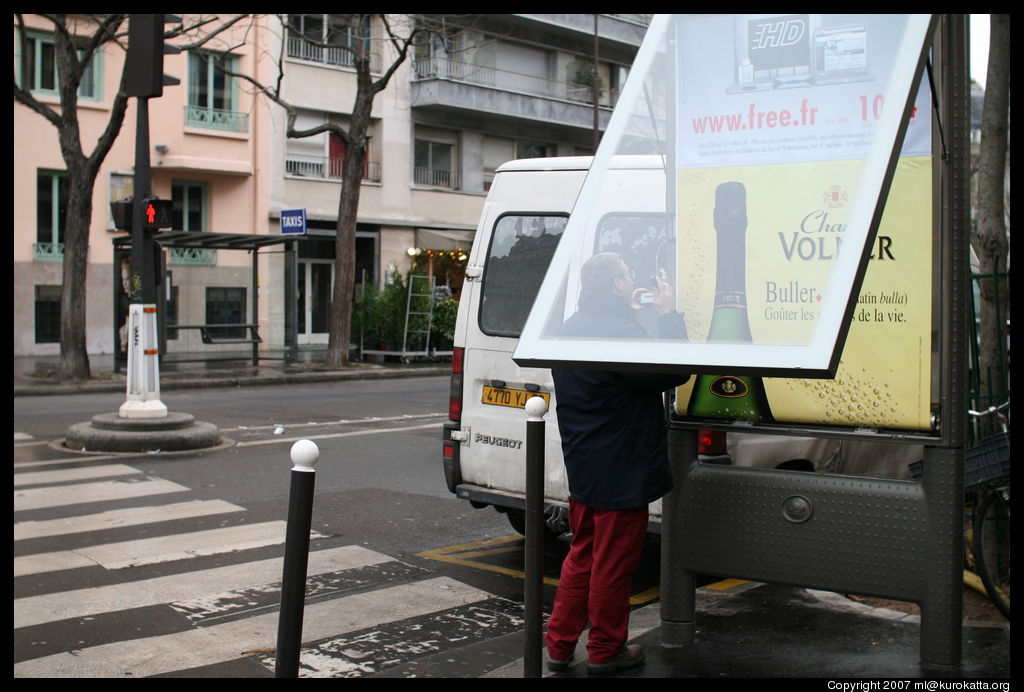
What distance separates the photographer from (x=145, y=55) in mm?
11266

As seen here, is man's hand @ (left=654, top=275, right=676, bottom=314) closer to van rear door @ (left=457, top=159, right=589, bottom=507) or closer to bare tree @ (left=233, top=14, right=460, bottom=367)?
van rear door @ (left=457, top=159, right=589, bottom=507)

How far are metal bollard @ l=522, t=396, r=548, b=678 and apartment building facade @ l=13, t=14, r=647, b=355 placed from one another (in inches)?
728

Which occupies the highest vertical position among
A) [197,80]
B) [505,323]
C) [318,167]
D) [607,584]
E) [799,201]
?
[197,80]

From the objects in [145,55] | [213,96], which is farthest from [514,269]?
[213,96]

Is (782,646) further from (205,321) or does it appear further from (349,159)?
(205,321)

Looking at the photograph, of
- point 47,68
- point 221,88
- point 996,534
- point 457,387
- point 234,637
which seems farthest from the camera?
point 221,88

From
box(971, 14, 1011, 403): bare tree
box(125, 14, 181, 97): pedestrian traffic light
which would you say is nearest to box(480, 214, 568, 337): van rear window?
box(971, 14, 1011, 403): bare tree

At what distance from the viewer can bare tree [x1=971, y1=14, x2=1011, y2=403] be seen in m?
5.56

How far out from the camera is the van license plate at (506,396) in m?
6.70

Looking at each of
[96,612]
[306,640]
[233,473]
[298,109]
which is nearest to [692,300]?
[306,640]

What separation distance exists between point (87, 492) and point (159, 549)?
2.12 meters

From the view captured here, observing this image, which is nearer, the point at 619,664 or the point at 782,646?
the point at 619,664

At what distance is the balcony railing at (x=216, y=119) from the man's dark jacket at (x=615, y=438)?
1007 inches
